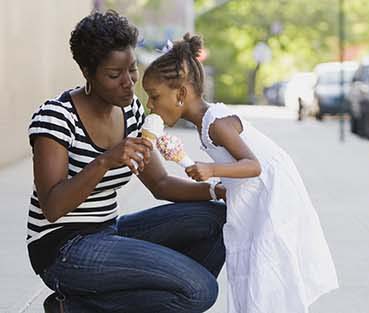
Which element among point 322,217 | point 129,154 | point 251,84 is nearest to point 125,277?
point 129,154

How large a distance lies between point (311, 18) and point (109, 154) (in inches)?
2262

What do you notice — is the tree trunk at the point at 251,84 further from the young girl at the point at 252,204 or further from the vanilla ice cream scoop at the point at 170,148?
the vanilla ice cream scoop at the point at 170,148

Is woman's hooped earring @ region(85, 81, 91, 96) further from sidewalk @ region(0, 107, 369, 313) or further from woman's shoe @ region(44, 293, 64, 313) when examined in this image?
sidewalk @ region(0, 107, 369, 313)

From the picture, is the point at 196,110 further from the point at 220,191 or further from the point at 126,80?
the point at 220,191

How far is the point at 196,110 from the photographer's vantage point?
4418 mm

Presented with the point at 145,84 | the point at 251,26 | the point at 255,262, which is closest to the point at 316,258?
the point at 255,262

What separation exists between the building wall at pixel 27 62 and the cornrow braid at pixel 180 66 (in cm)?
983

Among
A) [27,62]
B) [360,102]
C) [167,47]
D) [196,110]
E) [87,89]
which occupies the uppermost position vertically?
[167,47]

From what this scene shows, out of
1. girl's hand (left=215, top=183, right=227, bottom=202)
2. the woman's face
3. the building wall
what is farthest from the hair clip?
the building wall

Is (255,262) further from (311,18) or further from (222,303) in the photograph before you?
(311,18)

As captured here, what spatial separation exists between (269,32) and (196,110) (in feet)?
187

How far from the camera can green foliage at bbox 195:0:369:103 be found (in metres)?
59.5

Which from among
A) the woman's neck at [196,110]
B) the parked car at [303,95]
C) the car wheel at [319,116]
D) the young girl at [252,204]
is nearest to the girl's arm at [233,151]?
the young girl at [252,204]

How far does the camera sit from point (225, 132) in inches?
169
